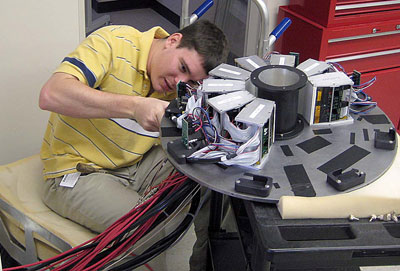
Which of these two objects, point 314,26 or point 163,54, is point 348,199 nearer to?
point 163,54

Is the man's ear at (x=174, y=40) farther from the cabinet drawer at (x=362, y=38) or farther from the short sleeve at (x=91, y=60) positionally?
the cabinet drawer at (x=362, y=38)

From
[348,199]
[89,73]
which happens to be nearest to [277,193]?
[348,199]

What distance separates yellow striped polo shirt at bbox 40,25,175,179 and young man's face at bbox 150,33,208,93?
0.04 meters

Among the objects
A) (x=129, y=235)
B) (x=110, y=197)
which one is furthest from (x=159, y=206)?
(x=110, y=197)

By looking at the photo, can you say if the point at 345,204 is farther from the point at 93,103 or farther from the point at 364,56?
the point at 364,56

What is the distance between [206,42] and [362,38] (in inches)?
41.9

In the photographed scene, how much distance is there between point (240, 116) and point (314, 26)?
1.33 m

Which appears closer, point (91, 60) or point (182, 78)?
point (91, 60)

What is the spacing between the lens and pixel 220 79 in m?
Answer: 1.20

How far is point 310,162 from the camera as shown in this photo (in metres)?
1.06

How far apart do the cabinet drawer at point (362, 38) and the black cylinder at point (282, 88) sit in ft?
3.50

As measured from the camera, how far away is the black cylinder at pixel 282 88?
1.10 meters

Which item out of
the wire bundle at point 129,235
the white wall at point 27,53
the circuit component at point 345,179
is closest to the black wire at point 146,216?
the wire bundle at point 129,235

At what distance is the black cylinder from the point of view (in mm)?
1100
